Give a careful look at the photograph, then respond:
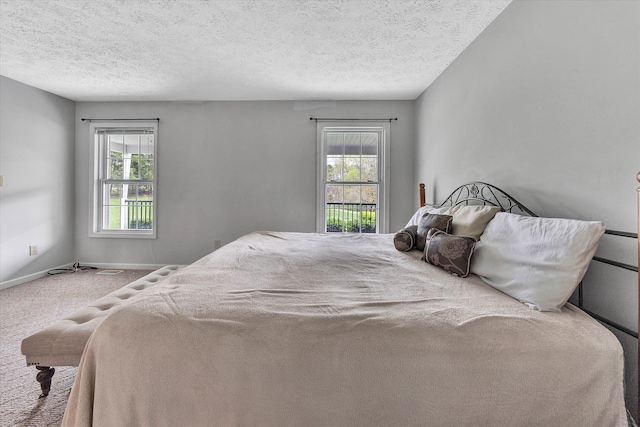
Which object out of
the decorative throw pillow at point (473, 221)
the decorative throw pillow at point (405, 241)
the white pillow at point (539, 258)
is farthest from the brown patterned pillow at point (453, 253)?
the decorative throw pillow at point (405, 241)

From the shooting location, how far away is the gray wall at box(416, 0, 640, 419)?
119 cm

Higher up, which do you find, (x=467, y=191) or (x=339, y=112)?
(x=339, y=112)

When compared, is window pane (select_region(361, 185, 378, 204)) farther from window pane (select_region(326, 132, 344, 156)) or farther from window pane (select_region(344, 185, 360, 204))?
window pane (select_region(326, 132, 344, 156))

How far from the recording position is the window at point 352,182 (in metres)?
4.14

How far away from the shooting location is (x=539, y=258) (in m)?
1.22

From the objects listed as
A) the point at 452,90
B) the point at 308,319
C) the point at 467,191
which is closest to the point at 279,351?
the point at 308,319

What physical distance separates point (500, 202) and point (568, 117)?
0.78 meters

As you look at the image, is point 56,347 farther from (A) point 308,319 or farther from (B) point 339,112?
(B) point 339,112

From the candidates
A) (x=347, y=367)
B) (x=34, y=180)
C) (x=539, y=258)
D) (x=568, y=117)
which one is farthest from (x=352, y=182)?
(x=34, y=180)

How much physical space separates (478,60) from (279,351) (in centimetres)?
273

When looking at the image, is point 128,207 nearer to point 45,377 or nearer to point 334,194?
point 334,194

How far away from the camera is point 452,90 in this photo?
2.87 metres

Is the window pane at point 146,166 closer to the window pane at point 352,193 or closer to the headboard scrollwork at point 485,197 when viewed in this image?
the window pane at point 352,193

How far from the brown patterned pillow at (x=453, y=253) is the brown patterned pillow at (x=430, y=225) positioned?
271mm
